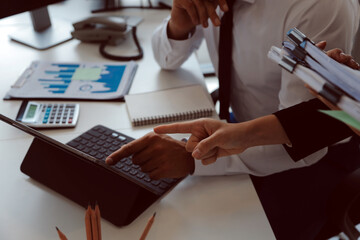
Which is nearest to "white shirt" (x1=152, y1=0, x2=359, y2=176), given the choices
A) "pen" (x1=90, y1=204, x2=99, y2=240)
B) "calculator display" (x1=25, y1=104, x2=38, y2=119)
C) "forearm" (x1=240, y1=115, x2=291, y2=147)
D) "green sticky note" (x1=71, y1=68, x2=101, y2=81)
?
"forearm" (x1=240, y1=115, x2=291, y2=147)

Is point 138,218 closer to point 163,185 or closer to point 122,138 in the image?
point 163,185

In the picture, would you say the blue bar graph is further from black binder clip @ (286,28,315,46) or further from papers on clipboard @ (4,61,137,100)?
black binder clip @ (286,28,315,46)

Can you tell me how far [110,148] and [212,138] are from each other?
279 millimetres

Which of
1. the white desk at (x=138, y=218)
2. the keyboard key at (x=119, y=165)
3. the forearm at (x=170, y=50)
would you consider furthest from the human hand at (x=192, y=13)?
the keyboard key at (x=119, y=165)

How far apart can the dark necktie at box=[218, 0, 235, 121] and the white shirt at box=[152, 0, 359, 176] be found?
26 mm

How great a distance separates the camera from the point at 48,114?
988 millimetres

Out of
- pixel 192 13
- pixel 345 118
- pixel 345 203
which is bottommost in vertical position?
pixel 345 203

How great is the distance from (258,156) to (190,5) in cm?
48

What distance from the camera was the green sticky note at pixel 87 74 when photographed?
1164 millimetres

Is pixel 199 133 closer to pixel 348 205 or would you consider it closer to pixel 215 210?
pixel 215 210

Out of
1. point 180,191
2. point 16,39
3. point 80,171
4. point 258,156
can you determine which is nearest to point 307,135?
point 258,156

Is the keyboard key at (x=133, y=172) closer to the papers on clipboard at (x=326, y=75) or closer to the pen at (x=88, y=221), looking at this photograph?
the pen at (x=88, y=221)

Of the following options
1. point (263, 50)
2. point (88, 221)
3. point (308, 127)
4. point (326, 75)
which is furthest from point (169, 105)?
point (326, 75)

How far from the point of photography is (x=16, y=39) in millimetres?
1414
